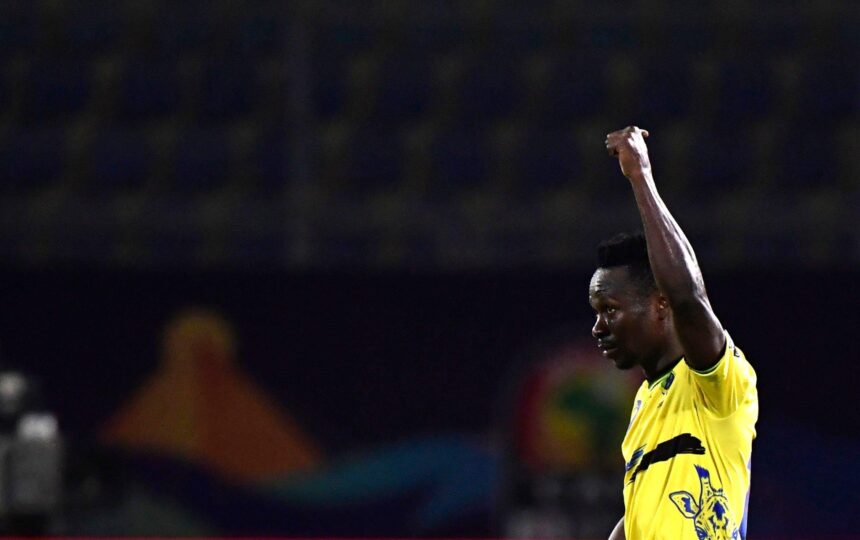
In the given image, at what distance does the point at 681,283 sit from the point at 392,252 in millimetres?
6454

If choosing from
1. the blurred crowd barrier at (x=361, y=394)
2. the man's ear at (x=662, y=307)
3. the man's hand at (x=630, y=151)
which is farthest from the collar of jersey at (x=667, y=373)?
the blurred crowd barrier at (x=361, y=394)

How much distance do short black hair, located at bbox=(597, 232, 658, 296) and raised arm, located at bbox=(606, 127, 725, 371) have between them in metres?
0.24

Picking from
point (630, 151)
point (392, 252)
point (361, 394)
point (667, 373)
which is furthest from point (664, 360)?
point (392, 252)

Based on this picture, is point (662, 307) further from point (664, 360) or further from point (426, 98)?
point (426, 98)

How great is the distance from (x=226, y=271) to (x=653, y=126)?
344 cm

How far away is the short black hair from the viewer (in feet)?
12.0

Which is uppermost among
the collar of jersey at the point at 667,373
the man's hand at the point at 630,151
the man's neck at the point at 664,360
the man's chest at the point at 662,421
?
the man's hand at the point at 630,151

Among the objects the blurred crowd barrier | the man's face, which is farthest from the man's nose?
the blurred crowd barrier

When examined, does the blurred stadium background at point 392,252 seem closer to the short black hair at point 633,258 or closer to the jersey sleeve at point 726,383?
the short black hair at point 633,258

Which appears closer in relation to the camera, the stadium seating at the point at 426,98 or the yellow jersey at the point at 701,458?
the yellow jersey at the point at 701,458

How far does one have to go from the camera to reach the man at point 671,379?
134 inches

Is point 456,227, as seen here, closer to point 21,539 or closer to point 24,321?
point 24,321

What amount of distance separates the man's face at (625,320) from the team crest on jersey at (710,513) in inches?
12.7

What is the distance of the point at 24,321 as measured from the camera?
897 cm
